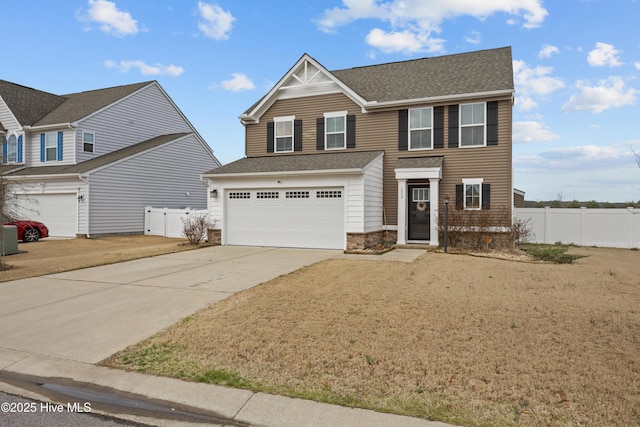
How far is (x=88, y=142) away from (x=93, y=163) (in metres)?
2.20

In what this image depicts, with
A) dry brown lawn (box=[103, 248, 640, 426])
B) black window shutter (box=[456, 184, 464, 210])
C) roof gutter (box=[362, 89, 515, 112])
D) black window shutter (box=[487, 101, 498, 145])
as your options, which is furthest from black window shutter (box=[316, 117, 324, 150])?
dry brown lawn (box=[103, 248, 640, 426])

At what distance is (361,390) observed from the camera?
375 cm

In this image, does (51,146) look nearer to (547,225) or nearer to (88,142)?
(88,142)

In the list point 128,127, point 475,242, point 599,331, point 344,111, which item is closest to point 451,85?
point 344,111

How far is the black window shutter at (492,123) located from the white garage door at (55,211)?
63.2 ft

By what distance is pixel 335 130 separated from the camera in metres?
16.9

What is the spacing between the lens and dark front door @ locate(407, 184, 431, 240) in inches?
617

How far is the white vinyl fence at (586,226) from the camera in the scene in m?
16.2

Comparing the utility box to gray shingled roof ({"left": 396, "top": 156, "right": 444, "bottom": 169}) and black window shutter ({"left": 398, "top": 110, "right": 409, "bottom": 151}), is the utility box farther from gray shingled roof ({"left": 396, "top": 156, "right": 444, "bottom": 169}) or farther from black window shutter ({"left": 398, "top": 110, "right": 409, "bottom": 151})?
black window shutter ({"left": 398, "top": 110, "right": 409, "bottom": 151})

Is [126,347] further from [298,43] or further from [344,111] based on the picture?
[298,43]

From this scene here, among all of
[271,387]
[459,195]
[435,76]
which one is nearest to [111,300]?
[271,387]

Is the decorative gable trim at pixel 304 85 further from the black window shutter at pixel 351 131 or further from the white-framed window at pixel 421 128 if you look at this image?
the white-framed window at pixel 421 128

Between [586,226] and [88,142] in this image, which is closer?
[586,226]

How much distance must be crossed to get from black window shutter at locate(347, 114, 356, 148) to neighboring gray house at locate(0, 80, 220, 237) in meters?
12.5
